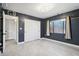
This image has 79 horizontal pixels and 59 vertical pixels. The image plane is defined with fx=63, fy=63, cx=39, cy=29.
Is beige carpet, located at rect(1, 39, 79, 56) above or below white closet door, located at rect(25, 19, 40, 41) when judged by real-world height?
below

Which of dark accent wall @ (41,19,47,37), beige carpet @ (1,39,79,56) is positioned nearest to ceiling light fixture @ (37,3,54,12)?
beige carpet @ (1,39,79,56)

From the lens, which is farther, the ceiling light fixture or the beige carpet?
the ceiling light fixture

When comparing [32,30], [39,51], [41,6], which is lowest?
[39,51]

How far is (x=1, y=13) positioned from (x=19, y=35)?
207 centimetres

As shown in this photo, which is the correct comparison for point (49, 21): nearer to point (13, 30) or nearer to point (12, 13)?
point (12, 13)

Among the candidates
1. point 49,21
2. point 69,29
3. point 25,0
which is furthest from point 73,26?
point 25,0

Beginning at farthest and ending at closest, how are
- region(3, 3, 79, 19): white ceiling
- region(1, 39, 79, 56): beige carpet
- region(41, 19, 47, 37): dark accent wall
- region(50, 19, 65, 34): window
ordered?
region(41, 19, 47, 37): dark accent wall
region(50, 19, 65, 34): window
region(3, 3, 79, 19): white ceiling
region(1, 39, 79, 56): beige carpet

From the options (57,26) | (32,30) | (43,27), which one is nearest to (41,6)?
(57,26)

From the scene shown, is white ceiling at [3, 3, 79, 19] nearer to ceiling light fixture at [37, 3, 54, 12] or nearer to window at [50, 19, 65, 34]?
ceiling light fixture at [37, 3, 54, 12]

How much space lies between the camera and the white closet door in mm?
5414

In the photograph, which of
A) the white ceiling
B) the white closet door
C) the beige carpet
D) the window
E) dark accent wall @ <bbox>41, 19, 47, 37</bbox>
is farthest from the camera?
dark accent wall @ <bbox>41, 19, 47, 37</bbox>

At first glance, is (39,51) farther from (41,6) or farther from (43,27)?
(43,27)

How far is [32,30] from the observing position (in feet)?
19.7

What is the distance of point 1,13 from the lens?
308 cm
